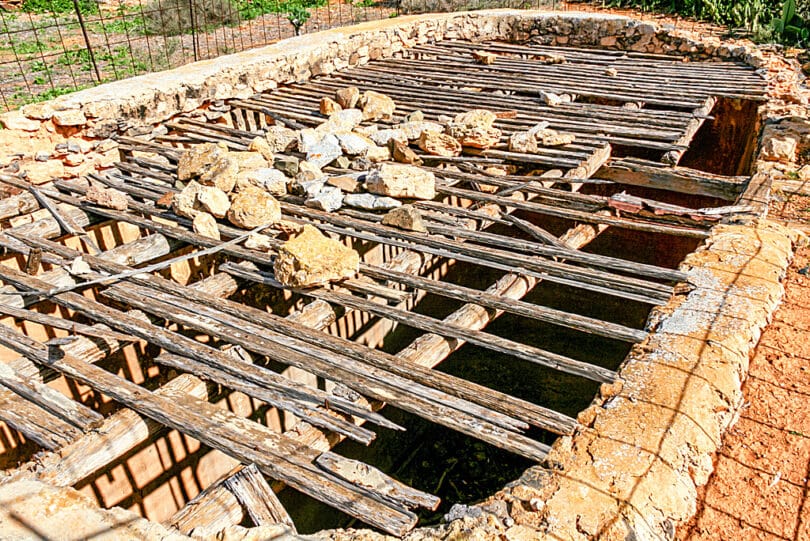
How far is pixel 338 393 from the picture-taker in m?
3.06

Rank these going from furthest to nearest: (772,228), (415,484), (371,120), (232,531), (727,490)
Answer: (371,120), (415,484), (772,228), (727,490), (232,531)

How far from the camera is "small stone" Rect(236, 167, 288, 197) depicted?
523 cm

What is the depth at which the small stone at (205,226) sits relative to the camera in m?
4.64

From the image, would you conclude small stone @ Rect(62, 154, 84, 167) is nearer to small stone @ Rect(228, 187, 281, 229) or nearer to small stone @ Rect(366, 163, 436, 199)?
small stone @ Rect(228, 187, 281, 229)

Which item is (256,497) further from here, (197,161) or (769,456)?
(197,161)

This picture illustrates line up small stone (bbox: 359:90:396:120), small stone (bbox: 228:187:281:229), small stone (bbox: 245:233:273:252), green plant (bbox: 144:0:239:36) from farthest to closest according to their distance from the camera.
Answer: green plant (bbox: 144:0:239:36) < small stone (bbox: 359:90:396:120) < small stone (bbox: 228:187:281:229) < small stone (bbox: 245:233:273:252)

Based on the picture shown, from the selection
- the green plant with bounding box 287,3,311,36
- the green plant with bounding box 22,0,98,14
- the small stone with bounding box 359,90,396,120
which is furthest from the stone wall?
the green plant with bounding box 22,0,98,14

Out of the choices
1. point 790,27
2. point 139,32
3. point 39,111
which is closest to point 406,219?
point 39,111

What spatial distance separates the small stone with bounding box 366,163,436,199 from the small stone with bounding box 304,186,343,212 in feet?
0.94

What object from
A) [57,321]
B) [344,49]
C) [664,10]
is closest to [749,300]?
[57,321]

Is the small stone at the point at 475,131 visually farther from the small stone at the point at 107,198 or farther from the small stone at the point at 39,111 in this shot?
the small stone at the point at 39,111

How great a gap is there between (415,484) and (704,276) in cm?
381

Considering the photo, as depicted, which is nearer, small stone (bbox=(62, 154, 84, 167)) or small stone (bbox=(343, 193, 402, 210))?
small stone (bbox=(343, 193, 402, 210))

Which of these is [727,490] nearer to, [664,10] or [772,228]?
[772,228]
